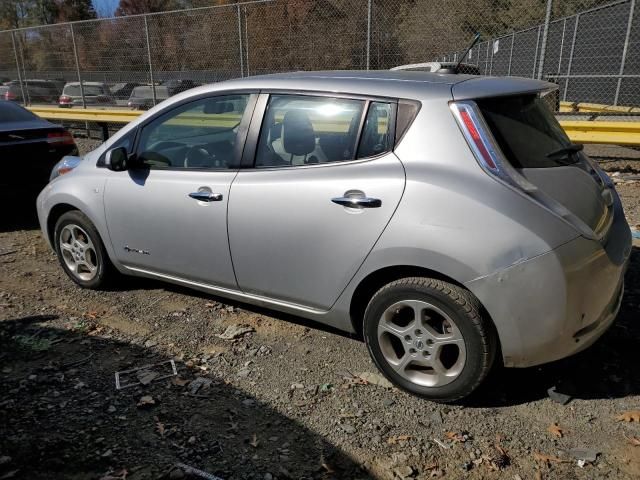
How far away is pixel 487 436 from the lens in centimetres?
269

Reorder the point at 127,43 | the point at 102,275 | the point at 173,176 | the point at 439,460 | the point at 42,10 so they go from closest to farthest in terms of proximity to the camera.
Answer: the point at 439,460 < the point at 173,176 < the point at 102,275 < the point at 127,43 < the point at 42,10

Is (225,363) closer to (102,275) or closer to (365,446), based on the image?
(365,446)

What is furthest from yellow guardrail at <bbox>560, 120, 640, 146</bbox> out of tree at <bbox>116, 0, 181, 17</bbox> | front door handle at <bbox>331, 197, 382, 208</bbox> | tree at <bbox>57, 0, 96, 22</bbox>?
tree at <bbox>57, 0, 96, 22</bbox>

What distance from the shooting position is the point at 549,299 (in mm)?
2527

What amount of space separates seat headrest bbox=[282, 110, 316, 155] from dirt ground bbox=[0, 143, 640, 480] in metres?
1.30

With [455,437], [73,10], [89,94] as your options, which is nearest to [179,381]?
[455,437]

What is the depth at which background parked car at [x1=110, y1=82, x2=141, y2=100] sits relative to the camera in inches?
495

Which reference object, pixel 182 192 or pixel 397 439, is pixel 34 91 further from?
pixel 397 439

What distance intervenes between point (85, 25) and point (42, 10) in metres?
41.4

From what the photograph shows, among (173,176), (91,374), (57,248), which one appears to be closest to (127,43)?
(57,248)

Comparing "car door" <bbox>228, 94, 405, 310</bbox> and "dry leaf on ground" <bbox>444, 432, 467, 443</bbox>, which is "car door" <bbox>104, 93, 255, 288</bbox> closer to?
"car door" <bbox>228, 94, 405, 310</bbox>

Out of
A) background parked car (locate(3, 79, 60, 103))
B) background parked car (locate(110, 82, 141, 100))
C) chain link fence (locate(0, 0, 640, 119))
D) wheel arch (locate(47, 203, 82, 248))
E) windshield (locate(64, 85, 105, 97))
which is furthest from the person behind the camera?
background parked car (locate(3, 79, 60, 103))

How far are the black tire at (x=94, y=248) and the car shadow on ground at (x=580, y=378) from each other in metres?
2.98

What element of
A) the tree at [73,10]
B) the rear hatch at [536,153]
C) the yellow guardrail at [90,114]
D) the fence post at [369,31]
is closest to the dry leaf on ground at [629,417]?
the rear hatch at [536,153]
